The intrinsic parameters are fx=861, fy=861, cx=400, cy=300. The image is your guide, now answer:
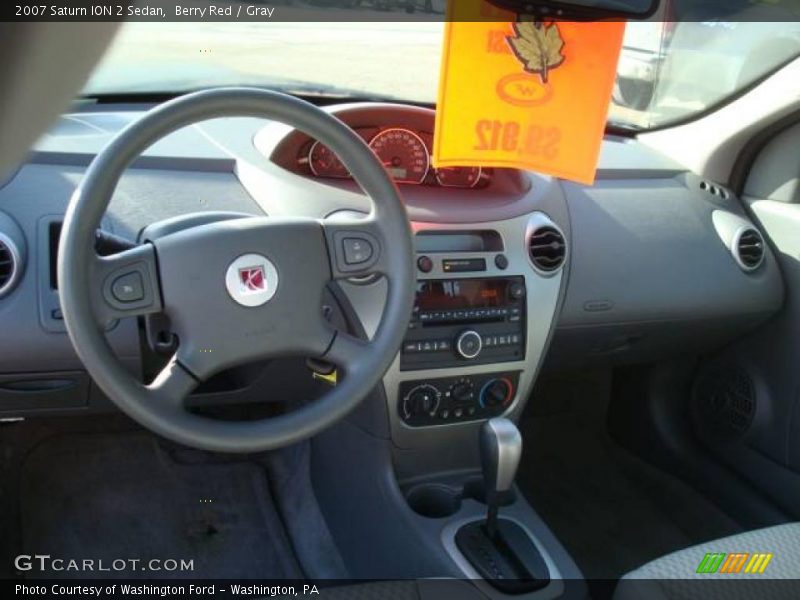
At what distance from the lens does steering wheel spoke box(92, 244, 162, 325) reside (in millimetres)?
1320

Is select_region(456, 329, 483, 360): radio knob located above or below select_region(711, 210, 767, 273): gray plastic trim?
below

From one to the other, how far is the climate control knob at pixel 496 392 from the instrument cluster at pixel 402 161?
50 centimetres

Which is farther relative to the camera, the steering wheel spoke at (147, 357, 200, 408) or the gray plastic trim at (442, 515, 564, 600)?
the gray plastic trim at (442, 515, 564, 600)

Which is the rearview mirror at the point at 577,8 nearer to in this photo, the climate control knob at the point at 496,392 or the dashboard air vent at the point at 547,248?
the dashboard air vent at the point at 547,248

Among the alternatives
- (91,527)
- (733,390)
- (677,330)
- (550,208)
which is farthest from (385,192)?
(733,390)

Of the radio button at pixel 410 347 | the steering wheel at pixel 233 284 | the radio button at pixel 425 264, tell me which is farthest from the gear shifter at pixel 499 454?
the steering wheel at pixel 233 284

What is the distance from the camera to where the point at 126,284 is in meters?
1.34

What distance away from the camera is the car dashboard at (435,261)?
5.84 ft

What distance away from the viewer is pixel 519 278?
2.07 m

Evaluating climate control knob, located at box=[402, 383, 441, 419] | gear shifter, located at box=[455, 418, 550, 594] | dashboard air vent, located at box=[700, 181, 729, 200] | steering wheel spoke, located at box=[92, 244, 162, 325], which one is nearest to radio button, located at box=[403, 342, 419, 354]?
climate control knob, located at box=[402, 383, 441, 419]

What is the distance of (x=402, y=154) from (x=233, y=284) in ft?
2.65

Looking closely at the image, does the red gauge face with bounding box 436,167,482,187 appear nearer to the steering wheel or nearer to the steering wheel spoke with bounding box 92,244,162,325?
the steering wheel

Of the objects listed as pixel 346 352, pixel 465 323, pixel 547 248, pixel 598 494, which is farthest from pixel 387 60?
pixel 598 494

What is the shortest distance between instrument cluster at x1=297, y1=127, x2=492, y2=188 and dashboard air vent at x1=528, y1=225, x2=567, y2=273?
0.20 m
